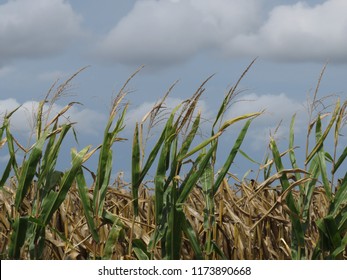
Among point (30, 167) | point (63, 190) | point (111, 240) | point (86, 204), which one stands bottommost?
point (111, 240)

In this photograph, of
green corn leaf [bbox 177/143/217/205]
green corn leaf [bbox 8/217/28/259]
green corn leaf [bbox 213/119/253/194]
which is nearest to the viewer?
green corn leaf [bbox 177/143/217/205]

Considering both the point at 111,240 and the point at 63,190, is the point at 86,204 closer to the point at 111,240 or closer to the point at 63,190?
the point at 63,190

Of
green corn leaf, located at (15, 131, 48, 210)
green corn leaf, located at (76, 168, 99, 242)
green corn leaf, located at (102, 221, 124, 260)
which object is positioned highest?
green corn leaf, located at (15, 131, 48, 210)

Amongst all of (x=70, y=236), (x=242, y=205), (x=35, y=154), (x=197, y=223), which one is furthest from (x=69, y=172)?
(x=242, y=205)

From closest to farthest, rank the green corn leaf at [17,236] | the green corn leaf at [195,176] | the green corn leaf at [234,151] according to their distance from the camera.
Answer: the green corn leaf at [195,176] → the green corn leaf at [234,151] → the green corn leaf at [17,236]

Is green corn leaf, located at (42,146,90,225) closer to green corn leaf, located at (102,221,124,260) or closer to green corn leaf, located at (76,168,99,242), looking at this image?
green corn leaf, located at (76,168,99,242)

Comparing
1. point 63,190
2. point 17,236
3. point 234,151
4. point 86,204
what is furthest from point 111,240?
point 234,151

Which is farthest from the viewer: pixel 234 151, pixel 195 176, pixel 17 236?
pixel 17 236

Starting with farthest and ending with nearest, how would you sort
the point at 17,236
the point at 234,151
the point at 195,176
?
the point at 17,236 → the point at 234,151 → the point at 195,176

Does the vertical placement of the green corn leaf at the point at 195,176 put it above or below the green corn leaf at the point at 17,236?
above

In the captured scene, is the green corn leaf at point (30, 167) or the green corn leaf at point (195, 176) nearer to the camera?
the green corn leaf at point (195, 176)

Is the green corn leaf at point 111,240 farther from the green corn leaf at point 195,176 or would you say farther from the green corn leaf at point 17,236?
the green corn leaf at point 17,236

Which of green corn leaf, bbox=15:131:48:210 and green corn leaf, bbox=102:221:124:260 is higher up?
green corn leaf, bbox=15:131:48:210

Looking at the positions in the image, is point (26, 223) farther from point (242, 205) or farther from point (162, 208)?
point (242, 205)
